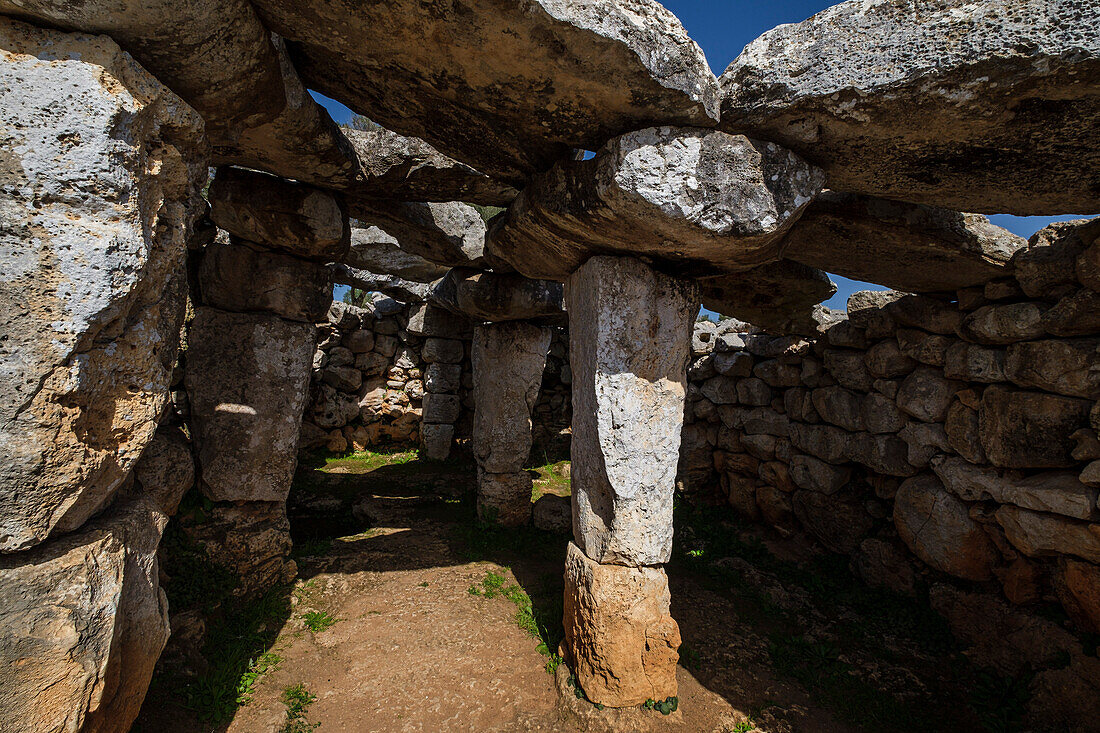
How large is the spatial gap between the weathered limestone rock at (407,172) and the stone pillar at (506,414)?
2.00 m

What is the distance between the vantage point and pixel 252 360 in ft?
11.0

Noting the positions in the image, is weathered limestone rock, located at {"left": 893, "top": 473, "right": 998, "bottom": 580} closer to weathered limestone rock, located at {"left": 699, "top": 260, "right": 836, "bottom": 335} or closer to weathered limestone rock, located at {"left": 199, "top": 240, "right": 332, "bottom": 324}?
weathered limestone rock, located at {"left": 699, "top": 260, "right": 836, "bottom": 335}

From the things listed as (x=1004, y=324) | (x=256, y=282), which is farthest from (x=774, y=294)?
(x=256, y=282)

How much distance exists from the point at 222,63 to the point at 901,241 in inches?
136

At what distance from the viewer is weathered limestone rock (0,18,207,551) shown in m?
1.22

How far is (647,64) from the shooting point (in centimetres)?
178

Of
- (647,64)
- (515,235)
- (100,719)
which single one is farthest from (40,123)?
(515,235)

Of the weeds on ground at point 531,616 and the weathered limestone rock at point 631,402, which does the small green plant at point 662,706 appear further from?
the weathered limestone rock at point 631,402

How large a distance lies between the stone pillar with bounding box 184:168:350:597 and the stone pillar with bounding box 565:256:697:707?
6.89 feet

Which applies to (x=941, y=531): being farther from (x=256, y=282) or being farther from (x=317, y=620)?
(x=256, y=282)

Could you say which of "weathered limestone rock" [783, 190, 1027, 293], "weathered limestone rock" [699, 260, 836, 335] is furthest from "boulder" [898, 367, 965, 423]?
"weathered limestone rock" [699, 260, 836, 335]

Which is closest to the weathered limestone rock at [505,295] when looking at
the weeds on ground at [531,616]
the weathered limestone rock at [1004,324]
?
the weeds on ground at [531,616]

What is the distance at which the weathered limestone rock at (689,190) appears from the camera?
201 centimetres

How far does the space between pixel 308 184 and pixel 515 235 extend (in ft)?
5.05
